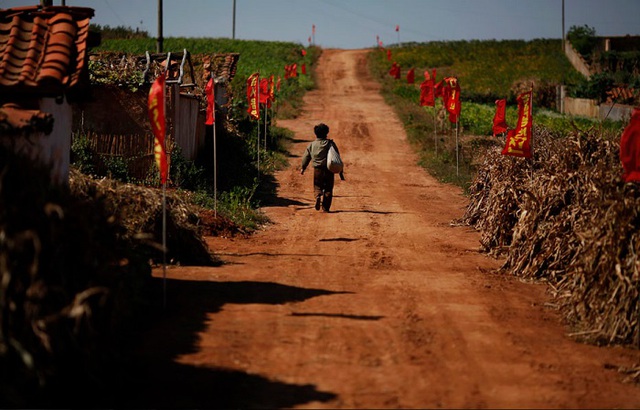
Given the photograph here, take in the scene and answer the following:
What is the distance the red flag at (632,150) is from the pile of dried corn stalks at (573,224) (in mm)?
311

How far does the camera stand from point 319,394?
7.31 m

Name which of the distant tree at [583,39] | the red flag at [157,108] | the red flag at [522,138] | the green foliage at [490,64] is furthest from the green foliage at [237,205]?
the distant tree at [583,39]

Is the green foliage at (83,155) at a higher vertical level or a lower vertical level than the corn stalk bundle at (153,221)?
higher

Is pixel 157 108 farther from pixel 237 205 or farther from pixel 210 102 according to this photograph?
pixel 237 205

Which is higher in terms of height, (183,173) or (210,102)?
(210,102)

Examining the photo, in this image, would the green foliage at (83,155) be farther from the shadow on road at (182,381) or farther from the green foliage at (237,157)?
the shadow on road at (182,381)

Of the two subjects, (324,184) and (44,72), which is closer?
(44,72)

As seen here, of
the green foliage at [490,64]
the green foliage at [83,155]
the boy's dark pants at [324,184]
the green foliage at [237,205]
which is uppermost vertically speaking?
the green foliage at [490,64]

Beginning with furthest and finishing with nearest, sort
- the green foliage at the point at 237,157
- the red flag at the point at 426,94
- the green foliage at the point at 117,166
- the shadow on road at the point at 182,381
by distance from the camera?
the red flag at the point at 426,94
the green foliage at the point at 237,157
the green foliage at the point at 117,166
the shadow on road at the point at 182,381

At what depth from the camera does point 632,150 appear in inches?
379

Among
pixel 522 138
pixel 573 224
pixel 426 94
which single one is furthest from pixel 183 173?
pixel 426 94

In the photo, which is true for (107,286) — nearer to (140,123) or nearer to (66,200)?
(66,200)

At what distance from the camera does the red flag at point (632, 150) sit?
9617 millimetres

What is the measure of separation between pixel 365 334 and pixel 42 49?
17.1ft
